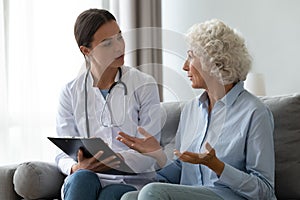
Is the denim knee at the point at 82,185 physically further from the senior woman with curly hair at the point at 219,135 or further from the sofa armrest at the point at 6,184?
the sofa armrest at the point at 6,184

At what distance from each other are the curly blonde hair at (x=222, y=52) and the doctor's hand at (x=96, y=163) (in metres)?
0.50

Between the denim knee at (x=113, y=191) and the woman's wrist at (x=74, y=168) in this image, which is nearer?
the denim knee at (x=113, y=191)

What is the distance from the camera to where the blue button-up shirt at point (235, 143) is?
1.91 m

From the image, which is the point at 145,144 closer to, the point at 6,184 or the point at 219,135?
the point at 219,135

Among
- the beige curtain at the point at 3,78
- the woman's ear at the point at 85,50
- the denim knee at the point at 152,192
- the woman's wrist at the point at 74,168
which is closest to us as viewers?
the denim knee at the point at 152,192

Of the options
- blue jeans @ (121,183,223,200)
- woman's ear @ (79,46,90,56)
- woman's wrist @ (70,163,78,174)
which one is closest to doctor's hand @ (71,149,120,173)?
woman's wrist @ (70,163,78,174)

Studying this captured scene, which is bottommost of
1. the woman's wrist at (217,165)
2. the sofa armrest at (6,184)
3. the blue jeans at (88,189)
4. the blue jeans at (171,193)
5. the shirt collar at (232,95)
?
the sofa armrest at (6,184)

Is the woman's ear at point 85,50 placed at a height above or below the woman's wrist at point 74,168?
above

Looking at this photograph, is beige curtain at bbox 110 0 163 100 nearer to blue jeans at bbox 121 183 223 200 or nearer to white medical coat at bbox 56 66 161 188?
white medical coat at bbox 56 66 161 188

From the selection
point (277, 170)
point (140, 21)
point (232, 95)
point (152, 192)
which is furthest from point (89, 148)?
point (140, 21)

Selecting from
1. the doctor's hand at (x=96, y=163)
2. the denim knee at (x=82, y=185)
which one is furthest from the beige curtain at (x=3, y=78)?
the denim knee at (x=82, y=185)

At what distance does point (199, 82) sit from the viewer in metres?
2.15

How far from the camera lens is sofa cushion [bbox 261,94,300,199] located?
225cm

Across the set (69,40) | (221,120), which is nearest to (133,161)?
(221,120)
